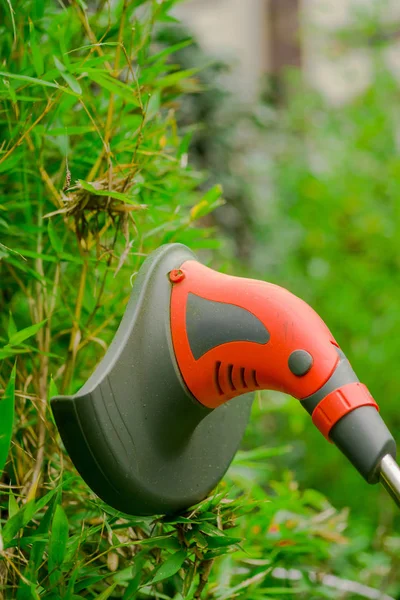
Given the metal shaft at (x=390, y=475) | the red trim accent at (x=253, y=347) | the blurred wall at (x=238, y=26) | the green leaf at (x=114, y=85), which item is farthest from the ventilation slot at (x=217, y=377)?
the blurred wall at (x=238, y=26)

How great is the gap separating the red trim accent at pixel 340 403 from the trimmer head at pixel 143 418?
11 centimetres

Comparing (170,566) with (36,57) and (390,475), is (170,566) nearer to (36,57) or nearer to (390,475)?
(390,475)

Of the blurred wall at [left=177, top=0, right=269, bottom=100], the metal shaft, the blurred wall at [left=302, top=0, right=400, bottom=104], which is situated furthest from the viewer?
the blurred wall at [left=177, top=0, right=269, bottom=100]

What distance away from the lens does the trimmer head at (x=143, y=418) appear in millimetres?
481

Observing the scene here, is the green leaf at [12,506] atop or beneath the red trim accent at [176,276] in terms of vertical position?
beneath

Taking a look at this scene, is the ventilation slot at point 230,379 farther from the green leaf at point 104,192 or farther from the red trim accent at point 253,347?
the green leaf at point 104,192

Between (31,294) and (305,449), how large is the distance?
147 cm

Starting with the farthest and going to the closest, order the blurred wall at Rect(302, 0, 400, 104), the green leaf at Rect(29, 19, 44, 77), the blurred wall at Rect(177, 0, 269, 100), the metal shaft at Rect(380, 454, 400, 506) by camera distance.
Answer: the blurred wall at Rect(177, 0, 269, 100) → the blurred wall at Rect(302, 0, 400, 104) → the green leaf at Rect(29, 19, 44, 77) → the metal shaft at Rect(380, 454, 400, 506)

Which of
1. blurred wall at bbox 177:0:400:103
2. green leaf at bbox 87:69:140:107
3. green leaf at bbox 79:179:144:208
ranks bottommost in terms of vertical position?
blurred wall at bbox 177:0:400:103

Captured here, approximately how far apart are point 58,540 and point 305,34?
2.74 metres

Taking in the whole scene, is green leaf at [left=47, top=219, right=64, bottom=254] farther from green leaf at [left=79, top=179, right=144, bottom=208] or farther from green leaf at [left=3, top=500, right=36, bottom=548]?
green leaf at [left=3, top=500, right=36, bottom=548]

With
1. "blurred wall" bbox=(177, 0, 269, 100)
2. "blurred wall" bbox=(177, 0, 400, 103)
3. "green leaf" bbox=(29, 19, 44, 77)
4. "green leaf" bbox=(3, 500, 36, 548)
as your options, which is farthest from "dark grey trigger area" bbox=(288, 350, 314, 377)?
"blurred wall" bbox=(177, 0, 269, 100)

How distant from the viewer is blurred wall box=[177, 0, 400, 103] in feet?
8.14

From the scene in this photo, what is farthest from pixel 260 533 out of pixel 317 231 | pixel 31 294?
pixel 317 231
